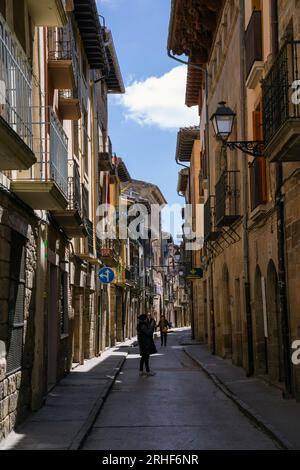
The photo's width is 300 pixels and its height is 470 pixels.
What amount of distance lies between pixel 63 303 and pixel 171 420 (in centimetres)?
737

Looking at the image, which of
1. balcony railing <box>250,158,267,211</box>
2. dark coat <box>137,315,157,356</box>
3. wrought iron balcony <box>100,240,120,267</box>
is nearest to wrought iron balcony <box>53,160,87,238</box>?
dark coat <box>137,315,157,356</box>

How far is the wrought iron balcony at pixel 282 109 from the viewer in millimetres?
9889

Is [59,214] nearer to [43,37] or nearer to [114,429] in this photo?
[43,37]

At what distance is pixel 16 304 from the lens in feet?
35.0

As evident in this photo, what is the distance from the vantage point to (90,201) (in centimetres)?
2494

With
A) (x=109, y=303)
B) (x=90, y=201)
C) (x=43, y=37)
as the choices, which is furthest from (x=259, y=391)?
(x=109, y=303)

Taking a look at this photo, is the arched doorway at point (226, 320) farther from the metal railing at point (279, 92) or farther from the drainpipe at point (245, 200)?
the metal railing at point (279, 92)

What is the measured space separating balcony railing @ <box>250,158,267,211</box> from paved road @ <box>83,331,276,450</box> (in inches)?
160

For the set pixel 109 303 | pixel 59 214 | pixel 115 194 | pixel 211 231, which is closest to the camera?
pixel 59 214

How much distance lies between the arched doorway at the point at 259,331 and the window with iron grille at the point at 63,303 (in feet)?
14.7

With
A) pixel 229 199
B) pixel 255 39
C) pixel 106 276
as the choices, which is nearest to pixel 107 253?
pixel 106 276

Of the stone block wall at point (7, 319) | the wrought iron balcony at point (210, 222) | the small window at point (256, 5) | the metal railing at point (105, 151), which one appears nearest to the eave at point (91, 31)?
the metal railing at point (105, 151)

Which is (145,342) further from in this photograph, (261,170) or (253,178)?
(261,170)

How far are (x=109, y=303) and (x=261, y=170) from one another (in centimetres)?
1973
